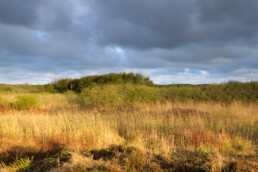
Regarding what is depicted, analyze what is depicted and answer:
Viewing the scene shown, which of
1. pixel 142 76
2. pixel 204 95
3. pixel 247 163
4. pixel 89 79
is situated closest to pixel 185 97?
pixel 204 95

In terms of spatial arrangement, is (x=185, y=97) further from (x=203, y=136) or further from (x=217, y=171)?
(x=217, y=171)

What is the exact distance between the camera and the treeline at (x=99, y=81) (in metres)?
24.0

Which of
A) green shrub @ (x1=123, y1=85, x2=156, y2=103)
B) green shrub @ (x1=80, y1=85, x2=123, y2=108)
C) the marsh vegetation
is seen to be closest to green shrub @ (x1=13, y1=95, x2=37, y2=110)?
the marsh vegetation

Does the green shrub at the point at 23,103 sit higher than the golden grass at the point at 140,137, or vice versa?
the green shrub at the point at 23,103

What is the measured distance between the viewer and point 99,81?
25469 millimetres

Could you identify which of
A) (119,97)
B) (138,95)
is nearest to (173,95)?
(138,95)

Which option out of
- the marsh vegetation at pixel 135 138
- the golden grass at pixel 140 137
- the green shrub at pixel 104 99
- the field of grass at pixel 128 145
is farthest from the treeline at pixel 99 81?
the golden grass at pixel 140 137

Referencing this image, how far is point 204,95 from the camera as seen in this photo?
15672 mm

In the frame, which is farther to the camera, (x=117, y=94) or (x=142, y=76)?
(x=142, y=76)

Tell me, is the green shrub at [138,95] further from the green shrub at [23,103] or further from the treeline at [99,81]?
the green shrub at [23,103]

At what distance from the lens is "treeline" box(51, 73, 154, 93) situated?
2399 cm

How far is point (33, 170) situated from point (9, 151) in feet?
6.30

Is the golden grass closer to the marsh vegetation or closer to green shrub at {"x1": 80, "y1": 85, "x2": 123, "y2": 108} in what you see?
the marsh vegetation

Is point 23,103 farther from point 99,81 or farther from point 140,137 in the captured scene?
point 99,81
